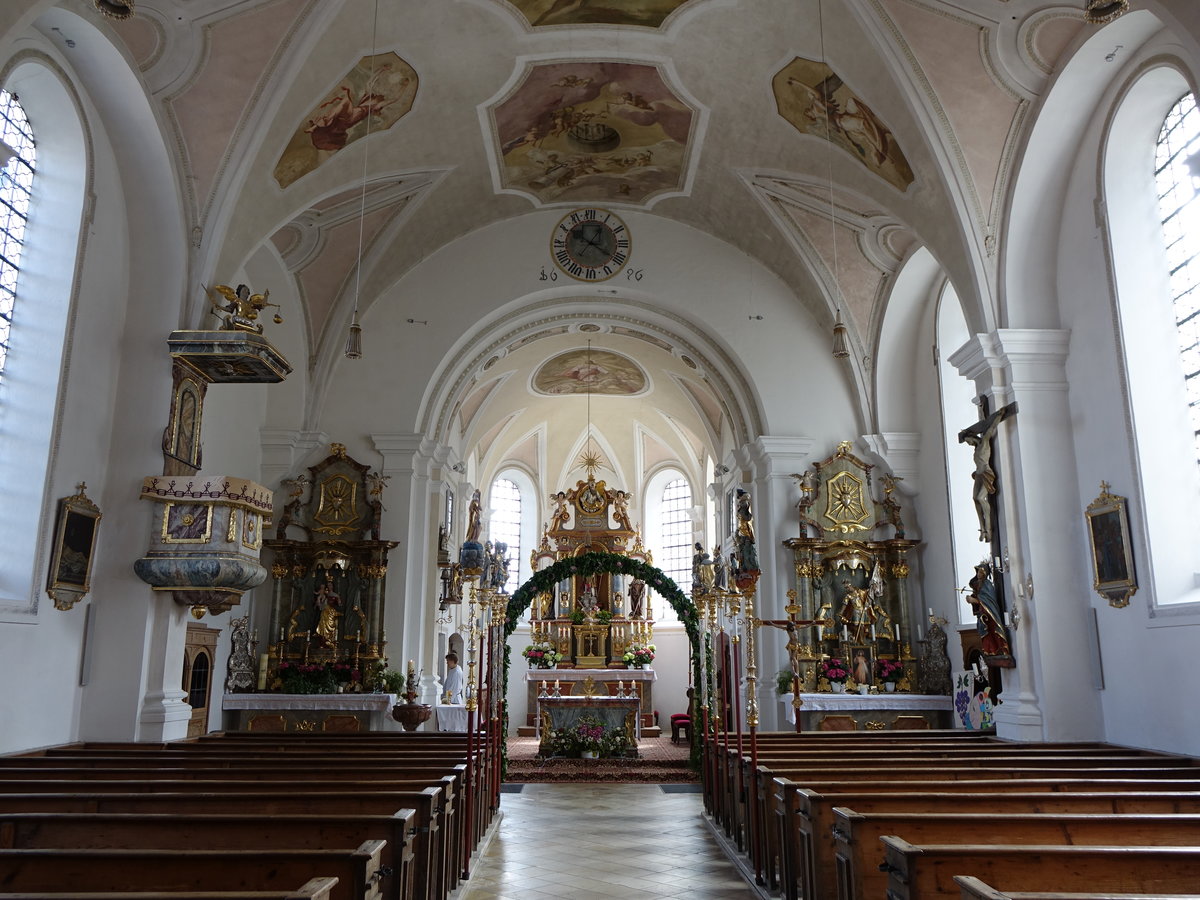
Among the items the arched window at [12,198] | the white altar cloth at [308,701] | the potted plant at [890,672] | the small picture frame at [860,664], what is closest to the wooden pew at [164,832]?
the arched window at [12,198]

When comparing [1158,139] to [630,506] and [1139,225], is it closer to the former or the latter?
[1139,225]

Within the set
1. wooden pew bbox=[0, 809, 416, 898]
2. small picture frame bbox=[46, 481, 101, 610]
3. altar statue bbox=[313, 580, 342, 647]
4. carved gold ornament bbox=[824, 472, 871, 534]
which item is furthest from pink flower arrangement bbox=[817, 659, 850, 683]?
wooden pew bbox=[0, 809, 416, 898]

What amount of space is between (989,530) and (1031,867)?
7.09m

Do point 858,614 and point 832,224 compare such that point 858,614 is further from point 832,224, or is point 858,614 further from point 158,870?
point 158,870

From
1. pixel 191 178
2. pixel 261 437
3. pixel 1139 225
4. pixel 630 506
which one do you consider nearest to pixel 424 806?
pixel 191 178

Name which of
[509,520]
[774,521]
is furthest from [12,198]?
[509,520]

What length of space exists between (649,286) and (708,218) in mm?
1456

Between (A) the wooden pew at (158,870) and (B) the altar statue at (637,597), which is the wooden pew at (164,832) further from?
(B) the altar statue at (637,597)

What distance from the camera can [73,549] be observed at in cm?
909

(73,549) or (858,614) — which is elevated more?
(73,549)

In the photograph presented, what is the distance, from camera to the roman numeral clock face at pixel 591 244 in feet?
53.3

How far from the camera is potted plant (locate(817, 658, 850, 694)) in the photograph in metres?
14.1

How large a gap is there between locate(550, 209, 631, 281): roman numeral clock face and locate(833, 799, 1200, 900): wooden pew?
12.4m

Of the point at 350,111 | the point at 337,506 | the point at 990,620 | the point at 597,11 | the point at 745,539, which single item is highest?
the point at 597,11
